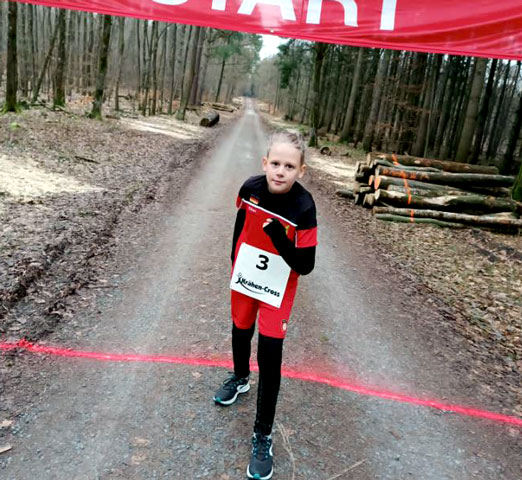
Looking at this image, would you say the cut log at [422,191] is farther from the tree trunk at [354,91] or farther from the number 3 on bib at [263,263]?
the tree trunk at [354,91]

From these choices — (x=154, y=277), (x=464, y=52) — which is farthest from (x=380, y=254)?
(x=154, y=277)

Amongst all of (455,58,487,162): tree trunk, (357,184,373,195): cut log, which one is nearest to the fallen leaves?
(357,184,373,195): cut log

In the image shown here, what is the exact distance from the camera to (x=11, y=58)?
14273mm

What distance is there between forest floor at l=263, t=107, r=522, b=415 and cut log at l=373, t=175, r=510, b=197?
751mm

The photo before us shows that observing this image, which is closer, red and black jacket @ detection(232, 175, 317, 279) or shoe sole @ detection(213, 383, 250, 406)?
red and black jacket @ detection(232, 175, 317, 279)

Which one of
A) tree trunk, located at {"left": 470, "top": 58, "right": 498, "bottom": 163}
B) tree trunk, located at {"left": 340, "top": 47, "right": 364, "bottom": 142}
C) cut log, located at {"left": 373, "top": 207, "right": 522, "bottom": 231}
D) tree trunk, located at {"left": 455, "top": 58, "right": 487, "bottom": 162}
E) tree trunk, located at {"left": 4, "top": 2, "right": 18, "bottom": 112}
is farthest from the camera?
tree trunk, located at {"left": 340, "top": 47, "right": 364, "bottom": 142}

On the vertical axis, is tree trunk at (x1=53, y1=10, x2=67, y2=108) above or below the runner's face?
above

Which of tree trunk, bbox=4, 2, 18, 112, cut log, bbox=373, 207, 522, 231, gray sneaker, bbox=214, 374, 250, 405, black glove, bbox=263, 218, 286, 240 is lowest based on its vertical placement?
gray sneaker, bbox=214, 374, 250, 405

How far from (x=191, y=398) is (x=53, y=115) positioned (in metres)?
16.7

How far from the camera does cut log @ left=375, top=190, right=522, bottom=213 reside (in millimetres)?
9633

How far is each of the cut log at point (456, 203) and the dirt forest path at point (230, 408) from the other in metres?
4.69

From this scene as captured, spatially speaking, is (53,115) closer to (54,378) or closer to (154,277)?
(154,277)

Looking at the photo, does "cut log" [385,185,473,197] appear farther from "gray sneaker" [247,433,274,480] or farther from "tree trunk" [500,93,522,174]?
"tree trunk" [500,93,522,174]

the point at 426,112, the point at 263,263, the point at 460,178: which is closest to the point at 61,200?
the point at 263,263
